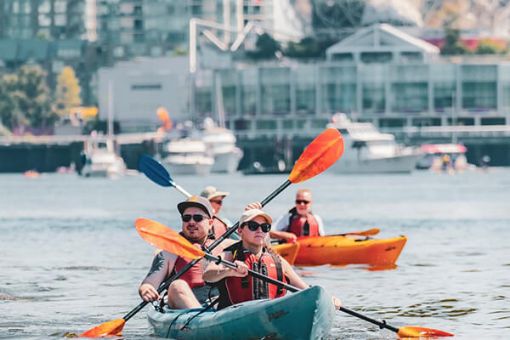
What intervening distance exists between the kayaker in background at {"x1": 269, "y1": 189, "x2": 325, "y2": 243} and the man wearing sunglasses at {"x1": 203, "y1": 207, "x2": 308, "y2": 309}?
47.4 ft

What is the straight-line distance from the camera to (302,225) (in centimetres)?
4391

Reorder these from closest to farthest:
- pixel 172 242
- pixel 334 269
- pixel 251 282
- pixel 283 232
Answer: pixel 251 282 → pixel 172 242 → pixel 283 232 → pixel 334 269

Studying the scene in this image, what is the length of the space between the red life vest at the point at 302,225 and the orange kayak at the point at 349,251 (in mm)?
778

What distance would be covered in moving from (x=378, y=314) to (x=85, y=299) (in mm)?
7782

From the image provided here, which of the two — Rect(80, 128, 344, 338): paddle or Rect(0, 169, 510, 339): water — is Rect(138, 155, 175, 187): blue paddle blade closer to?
Rect(0, 169, 510, 339): water

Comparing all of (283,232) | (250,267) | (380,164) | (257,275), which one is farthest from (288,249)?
(380,164)

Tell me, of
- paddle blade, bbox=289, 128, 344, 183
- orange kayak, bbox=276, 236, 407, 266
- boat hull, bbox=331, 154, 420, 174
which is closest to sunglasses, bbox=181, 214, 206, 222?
paddle blade, bbox=289, 128, 344, 183

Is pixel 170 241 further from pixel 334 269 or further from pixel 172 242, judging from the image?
pixel 334 269

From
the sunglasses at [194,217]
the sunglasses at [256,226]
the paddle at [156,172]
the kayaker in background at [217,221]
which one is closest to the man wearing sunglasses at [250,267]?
the sunglasses at [256,226]

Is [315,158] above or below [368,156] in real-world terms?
above

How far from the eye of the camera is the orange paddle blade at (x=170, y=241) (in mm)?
27281

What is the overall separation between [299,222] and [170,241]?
1641 cm

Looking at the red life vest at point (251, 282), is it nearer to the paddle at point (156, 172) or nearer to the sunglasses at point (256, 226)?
the sunglasses at point (256, 226)

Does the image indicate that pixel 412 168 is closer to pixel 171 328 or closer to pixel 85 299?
pixel 85 299
